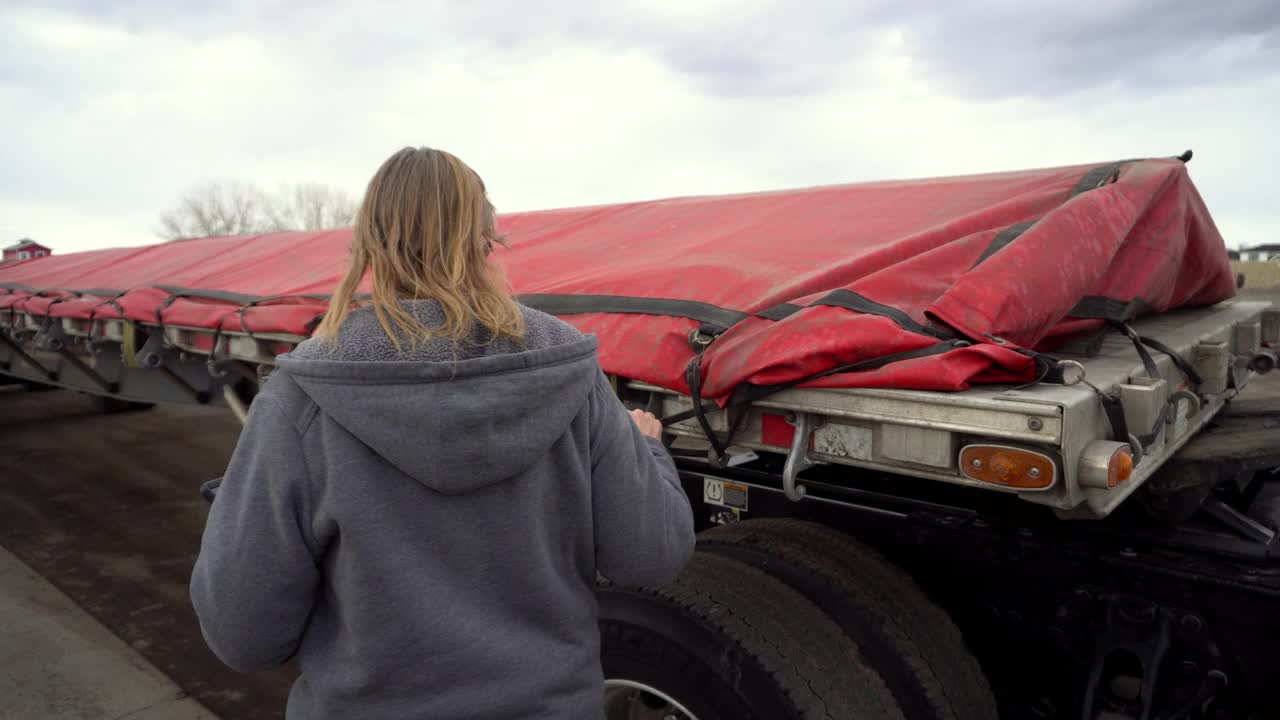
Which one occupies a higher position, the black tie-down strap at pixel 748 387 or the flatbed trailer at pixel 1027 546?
the black tie-down strap at pixel 748 387

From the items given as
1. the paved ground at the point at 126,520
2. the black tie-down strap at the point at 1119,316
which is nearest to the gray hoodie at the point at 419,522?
the black tie-down strap at the point at 1119,316

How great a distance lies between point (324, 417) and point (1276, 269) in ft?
91.0

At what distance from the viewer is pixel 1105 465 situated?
1.55 metres

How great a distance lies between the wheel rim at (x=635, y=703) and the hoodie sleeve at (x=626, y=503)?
688 millimetres

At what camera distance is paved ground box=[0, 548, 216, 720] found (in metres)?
3.52

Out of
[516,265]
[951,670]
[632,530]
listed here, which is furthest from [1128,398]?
[516,265]

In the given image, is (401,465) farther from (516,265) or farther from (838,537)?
(516,265)

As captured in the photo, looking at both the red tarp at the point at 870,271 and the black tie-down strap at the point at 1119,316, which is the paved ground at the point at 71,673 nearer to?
Result: the red tarp at the point at 870,271

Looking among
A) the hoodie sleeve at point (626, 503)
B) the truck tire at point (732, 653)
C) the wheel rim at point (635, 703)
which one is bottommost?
the wheel rim at point (635, 703)

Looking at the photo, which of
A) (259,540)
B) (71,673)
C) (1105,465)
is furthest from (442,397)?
(71,673)

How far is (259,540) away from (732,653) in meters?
1.12

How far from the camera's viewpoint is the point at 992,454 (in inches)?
64.2

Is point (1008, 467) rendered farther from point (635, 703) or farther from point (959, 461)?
point (635, 703)

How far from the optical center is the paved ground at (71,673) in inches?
138
